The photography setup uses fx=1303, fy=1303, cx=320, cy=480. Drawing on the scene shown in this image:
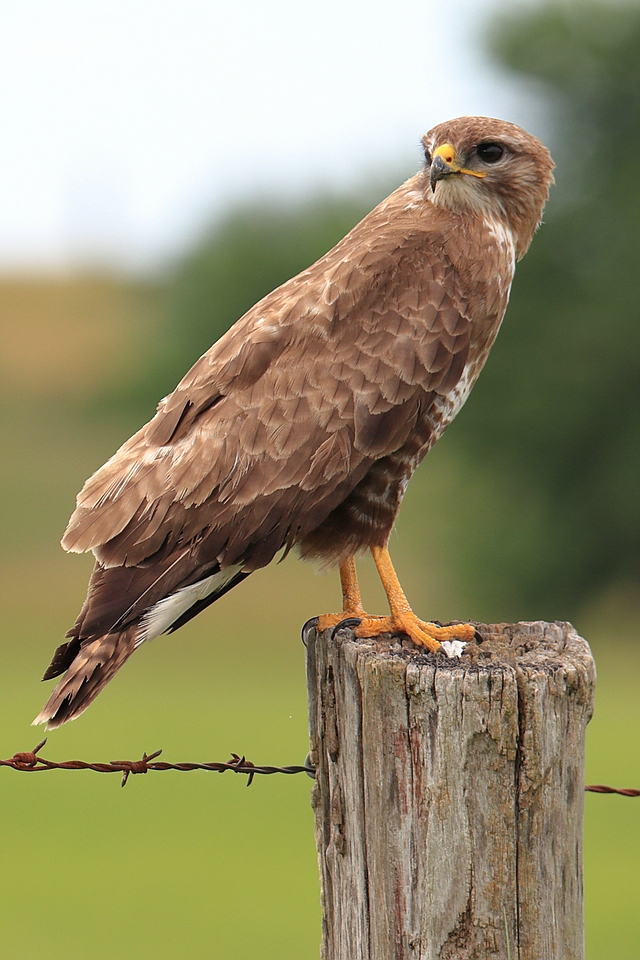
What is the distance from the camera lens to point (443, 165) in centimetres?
436

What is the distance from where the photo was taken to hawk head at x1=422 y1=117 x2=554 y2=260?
4426 mm

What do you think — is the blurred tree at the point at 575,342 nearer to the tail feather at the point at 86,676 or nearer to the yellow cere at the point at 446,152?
the yellow cere at the point at 446,152

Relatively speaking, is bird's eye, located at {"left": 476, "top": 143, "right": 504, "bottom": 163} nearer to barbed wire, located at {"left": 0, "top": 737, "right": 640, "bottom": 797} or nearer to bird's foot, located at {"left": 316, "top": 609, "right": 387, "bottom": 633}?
Result: bird's foot, located at {"left": 316, "top": 609, "right": 387, "bottom": 633}

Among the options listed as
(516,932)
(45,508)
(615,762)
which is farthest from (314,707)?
(45,508)

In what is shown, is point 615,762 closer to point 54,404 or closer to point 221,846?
point 221,846

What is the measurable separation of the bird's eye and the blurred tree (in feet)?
70.6

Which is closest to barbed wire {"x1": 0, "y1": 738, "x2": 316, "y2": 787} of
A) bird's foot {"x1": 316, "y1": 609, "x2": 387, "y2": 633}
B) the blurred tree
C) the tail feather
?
the tail feather

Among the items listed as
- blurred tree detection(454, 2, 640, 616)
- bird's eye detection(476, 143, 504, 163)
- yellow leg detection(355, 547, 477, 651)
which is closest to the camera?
yellow leg detection(355, 547, 477, 651)

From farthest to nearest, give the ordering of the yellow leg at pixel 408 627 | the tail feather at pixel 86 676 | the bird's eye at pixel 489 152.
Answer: the bird's eye at pixel 489 152 < the yellow leg at pixel 408 627 < the tail feather at pixel 86 676

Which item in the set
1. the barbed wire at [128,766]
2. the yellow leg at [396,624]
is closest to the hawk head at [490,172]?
the yellow leg at [396,624]

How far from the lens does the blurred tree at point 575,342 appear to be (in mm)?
26141

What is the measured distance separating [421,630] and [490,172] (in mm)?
1654

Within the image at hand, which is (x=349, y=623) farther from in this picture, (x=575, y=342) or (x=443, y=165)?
(x=575, y=342)

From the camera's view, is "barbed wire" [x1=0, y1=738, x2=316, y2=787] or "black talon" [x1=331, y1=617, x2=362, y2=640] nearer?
"barbed wire" [x1=0, y1=738, x2=316, y2=787]
